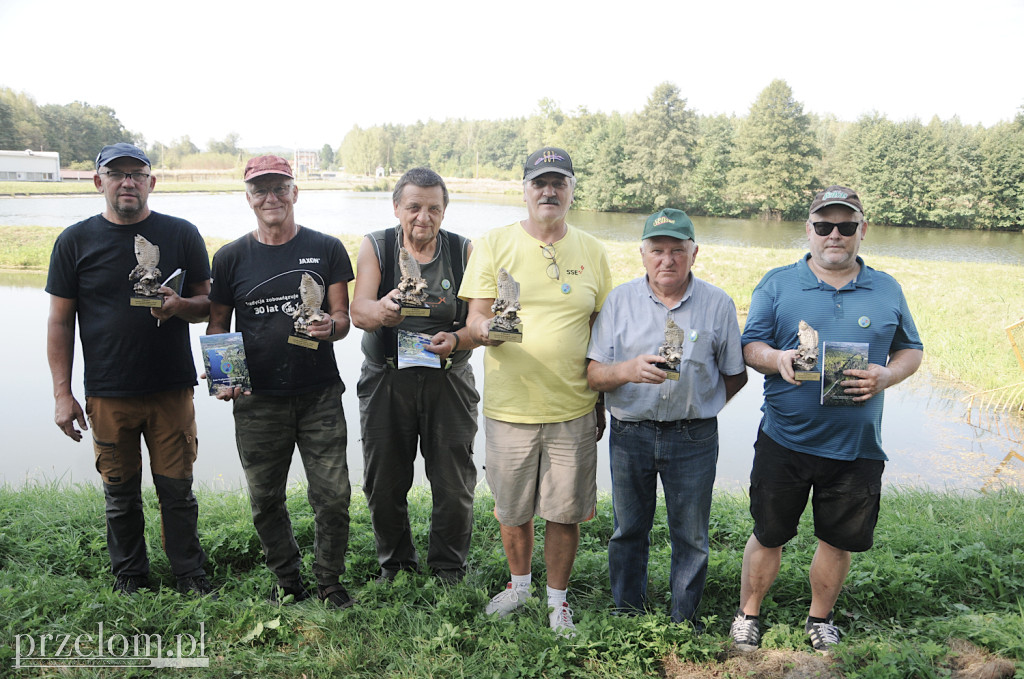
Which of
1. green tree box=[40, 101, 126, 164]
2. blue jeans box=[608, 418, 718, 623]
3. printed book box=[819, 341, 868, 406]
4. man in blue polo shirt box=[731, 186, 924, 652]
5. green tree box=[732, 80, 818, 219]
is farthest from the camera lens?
green tree box=[732, 80, 818, 219]

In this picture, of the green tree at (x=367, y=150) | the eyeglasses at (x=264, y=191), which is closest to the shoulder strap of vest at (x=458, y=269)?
the eyeglasses at (x=264, y=191)

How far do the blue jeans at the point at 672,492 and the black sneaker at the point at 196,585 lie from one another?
2417mm

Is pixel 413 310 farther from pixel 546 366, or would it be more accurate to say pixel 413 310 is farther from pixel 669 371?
pixel 669 371

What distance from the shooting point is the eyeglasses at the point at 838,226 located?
304 centimetres

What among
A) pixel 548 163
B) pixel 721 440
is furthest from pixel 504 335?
pixel 721 440

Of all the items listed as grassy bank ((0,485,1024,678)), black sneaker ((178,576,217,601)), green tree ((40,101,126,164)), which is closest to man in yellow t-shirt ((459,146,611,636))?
grassy bank ((0,485,1024,678))

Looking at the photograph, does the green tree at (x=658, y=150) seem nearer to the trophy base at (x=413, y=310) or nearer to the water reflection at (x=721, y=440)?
the water reflection at (x=721, y=440)

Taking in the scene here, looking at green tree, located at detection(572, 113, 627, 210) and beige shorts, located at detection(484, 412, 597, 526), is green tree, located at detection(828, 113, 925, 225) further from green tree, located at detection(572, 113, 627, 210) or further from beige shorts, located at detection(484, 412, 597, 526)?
beige shorts, located at detection(484, 412, 597, 526)

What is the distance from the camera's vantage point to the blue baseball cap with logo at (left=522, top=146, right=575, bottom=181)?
3.22 metres

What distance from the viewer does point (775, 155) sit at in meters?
41.2

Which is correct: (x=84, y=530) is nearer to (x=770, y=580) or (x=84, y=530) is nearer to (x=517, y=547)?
(x=517, y=547)

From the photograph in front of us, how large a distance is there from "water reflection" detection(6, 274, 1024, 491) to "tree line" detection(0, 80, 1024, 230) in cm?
2240

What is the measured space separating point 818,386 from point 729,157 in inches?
1727

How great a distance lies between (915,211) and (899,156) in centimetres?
362
